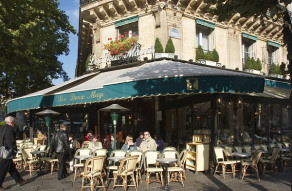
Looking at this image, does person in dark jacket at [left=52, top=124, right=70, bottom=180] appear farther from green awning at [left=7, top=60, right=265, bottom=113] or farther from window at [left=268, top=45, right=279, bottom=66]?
window at [left=268, top=45, right=279, bottom=66]

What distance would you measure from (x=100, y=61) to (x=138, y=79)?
20.7 feet

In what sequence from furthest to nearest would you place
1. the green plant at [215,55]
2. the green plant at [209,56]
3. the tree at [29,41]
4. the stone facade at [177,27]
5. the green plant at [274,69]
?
the green plant at [274,69]
the tree at [29,41]
the green plant at [215,55]
the green plant at [209,56]
the stone facade at [177,27]

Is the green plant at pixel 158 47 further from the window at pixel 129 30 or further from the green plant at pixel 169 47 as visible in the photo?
the window at pixel 129 30

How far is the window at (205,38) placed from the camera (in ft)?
40.9

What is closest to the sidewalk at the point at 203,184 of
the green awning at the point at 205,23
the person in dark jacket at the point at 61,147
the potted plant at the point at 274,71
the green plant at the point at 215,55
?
the person in dark jacket at the point at 61,147

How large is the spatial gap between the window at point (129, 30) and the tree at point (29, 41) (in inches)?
142

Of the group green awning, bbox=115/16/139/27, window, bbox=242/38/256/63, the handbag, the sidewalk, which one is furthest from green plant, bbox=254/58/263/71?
the handbag

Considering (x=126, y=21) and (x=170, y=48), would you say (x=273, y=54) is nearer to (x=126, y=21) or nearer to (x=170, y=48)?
(x=170, y=48)

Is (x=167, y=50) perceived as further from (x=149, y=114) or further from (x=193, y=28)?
(x=149, y=114)

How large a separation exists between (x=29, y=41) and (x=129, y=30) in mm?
4619

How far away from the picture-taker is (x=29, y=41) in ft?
41.6

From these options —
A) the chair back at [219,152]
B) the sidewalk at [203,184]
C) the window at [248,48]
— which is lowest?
the sidewalk at [203,184]

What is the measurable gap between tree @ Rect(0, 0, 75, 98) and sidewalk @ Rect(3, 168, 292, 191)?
281 inches

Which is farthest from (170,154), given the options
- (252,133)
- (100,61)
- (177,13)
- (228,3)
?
(100,61)
